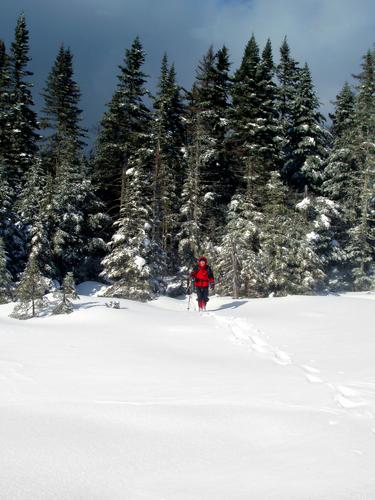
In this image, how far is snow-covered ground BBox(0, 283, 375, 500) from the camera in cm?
313

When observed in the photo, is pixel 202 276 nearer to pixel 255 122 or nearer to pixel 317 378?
pixel 317 378

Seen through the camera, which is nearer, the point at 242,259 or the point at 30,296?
the point at 30,296

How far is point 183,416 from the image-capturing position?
182 inches

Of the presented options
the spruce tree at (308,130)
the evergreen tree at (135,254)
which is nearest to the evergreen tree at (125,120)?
the evergreen tree at (135,254)

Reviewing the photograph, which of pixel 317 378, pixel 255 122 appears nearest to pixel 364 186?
pixel 255 122

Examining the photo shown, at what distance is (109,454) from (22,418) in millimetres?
1236

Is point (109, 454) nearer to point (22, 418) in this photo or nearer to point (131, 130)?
point (22, 418)

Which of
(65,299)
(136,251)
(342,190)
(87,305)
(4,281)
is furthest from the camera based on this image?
(342,190)

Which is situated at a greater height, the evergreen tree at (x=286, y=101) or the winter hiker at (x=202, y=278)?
the evergreen tree at (x=286, y=101)

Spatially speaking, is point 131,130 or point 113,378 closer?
point 113,378

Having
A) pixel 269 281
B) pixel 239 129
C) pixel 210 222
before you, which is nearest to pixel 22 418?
pixel 269 281

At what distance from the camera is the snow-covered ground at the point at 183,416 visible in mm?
3129

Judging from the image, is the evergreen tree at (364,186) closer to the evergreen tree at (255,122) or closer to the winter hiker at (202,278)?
the evergreen tree at (255,122)

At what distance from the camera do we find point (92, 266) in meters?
32.5
